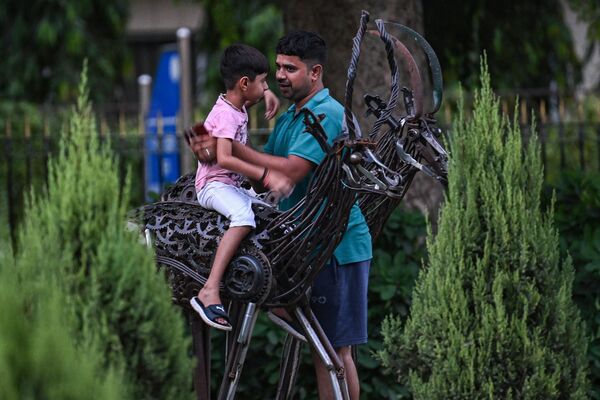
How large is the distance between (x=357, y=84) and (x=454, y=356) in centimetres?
364

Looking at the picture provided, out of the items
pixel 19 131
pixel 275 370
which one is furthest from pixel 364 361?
pixel 19 131

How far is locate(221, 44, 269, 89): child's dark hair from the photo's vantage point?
474cm

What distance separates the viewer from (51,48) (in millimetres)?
21750

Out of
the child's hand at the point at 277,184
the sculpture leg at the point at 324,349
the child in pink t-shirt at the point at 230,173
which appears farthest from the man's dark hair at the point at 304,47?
the sculpture leg at the point at 324,349

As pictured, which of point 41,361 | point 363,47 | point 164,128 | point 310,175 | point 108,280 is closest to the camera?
point 41,361

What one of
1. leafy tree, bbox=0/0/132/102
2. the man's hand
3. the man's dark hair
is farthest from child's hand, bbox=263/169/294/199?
leafy tree, bbox=0/0/132/102

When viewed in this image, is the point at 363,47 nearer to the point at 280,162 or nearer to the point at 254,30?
the point at 280,162

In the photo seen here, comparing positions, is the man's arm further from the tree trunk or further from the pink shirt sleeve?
the tree trunk

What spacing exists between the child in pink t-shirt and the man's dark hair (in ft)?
0.40

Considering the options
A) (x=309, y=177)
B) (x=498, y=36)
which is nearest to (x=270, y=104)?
(x=309, y=177)

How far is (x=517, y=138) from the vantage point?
4.72 meters

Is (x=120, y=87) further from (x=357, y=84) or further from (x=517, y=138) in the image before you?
(x=517, y=138)

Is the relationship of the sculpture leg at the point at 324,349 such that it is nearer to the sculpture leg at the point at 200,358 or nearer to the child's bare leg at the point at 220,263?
the child's bare leg at the point at 220,263

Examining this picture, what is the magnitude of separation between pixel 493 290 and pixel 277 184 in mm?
818
